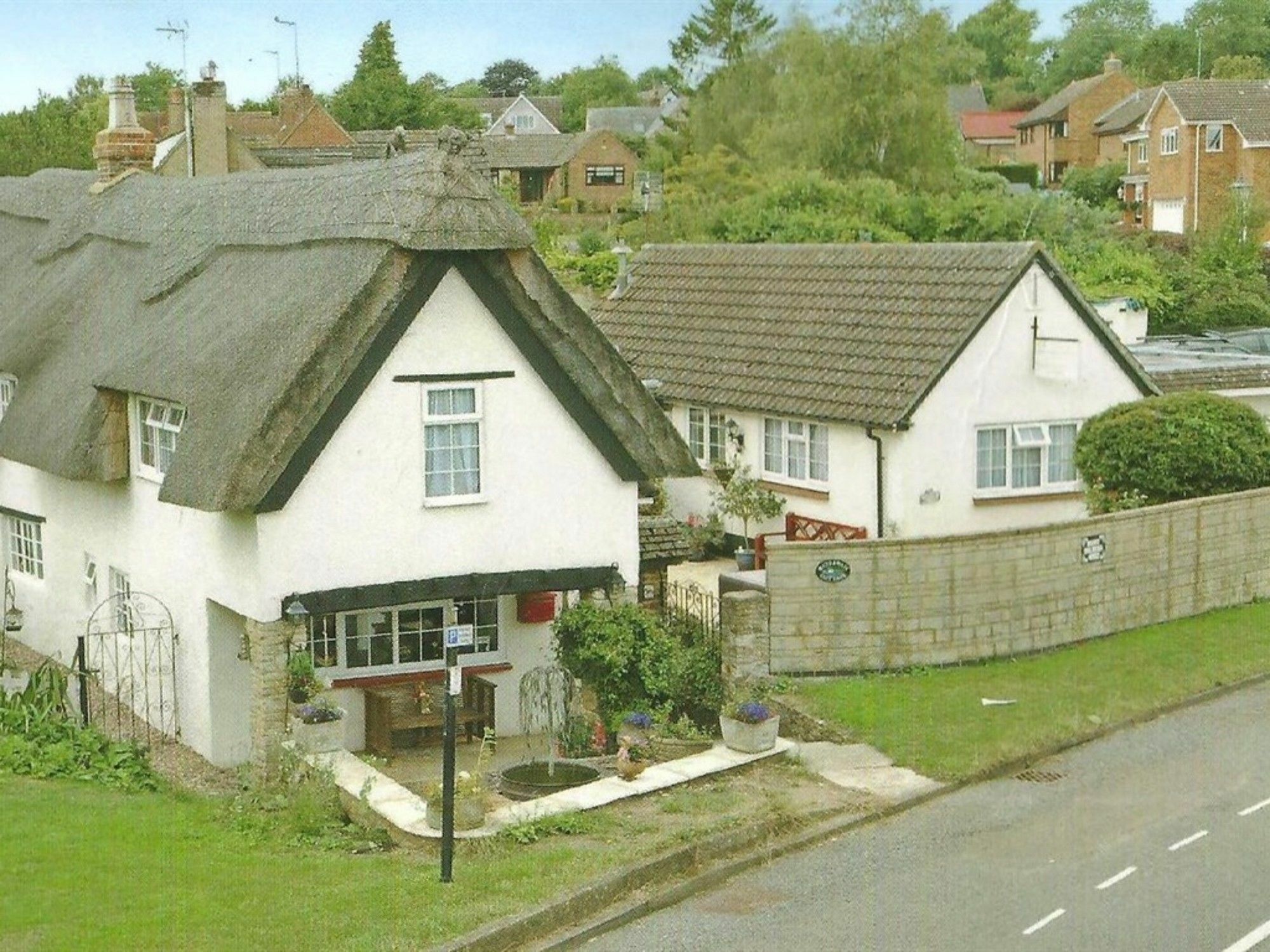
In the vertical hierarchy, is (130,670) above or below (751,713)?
below

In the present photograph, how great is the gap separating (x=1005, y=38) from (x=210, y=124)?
134m

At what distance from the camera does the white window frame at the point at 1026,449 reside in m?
30.5

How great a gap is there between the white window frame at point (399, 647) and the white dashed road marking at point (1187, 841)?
885cm

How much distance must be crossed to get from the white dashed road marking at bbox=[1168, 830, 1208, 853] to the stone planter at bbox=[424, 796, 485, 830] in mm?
6701

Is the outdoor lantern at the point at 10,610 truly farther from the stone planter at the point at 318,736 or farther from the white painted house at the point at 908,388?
the white painted house at the point at 908,388

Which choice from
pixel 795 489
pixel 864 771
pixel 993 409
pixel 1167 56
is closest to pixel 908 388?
pixel 993 409

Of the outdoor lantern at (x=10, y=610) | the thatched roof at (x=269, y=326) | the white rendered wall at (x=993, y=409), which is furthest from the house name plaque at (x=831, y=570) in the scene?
the outdoor lantern at (x=10, y=610)

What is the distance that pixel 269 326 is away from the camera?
69.1 feet

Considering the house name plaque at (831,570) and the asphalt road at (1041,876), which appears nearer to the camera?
the asphalt road at (1041,876)

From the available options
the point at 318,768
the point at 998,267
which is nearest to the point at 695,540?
the point at 998,267

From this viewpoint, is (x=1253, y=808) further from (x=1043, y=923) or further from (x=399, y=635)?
(x=399, y=635)

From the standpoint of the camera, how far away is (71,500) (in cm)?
2620

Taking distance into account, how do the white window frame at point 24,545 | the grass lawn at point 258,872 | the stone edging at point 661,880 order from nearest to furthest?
the grass lawn at point 258,872
the stone edging at point 661,880
the white window frame at point 24,545

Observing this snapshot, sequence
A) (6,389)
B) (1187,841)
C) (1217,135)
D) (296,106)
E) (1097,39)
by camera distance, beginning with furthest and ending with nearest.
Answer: (1097,39)
(1217,135)
(296,106)
(6,389)
(1187,841)
